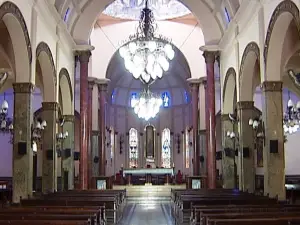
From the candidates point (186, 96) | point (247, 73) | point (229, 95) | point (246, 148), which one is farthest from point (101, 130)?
point (247, 73)

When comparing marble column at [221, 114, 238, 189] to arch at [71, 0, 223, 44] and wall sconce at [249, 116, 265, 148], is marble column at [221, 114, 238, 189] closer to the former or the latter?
wall sconce at [249, 116, 265, 148]

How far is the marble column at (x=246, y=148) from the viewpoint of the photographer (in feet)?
55.1

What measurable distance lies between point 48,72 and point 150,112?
6943 mm

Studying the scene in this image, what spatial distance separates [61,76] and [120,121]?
694 inches

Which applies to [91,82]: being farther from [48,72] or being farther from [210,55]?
[48,72]

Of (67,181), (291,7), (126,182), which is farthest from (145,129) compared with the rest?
(291,7)

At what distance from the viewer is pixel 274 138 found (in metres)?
13.7

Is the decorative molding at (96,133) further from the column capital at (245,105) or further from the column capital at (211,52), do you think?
the column capital at (245,105)

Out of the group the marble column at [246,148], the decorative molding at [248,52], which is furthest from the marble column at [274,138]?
the marble column at [246,148]

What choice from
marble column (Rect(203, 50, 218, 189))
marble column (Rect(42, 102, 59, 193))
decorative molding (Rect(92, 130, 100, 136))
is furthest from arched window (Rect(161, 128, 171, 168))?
marble column (Rect(42, 102, 59, 193))

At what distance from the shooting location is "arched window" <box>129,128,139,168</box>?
36103 millimetres

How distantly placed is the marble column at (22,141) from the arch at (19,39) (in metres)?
0.38

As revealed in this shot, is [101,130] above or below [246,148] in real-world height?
above

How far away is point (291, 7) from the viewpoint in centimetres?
1127
